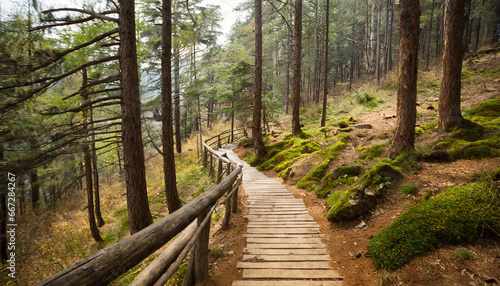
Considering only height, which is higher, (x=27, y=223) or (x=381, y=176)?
(x=381, y=176)

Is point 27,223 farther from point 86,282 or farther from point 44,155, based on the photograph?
point 86,282

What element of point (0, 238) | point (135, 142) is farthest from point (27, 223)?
point (135, 142)

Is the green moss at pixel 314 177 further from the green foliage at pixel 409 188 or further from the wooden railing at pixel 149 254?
the wooden railing at pixel 149 254

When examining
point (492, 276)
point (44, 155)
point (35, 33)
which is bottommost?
point (492, 276)

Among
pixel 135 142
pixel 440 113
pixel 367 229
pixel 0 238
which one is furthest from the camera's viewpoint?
pixel 0 238

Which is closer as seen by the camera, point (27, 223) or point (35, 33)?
point (35, 33)

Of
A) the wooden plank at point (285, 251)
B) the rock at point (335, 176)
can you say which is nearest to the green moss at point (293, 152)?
the rock at point (335, 176)

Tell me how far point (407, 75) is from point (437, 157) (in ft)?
7.43

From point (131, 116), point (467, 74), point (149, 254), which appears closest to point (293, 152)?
point (131, 116)

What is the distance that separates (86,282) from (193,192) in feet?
35.0

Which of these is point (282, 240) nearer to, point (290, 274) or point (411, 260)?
point (290, 274)

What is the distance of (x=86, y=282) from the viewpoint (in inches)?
43.1

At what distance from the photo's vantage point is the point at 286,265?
3.59 metres

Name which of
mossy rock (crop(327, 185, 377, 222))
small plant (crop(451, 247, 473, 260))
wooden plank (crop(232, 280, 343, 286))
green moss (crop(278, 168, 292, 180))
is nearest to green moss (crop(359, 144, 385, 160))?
mossy rock (crop(327, 185, 377, 222))
